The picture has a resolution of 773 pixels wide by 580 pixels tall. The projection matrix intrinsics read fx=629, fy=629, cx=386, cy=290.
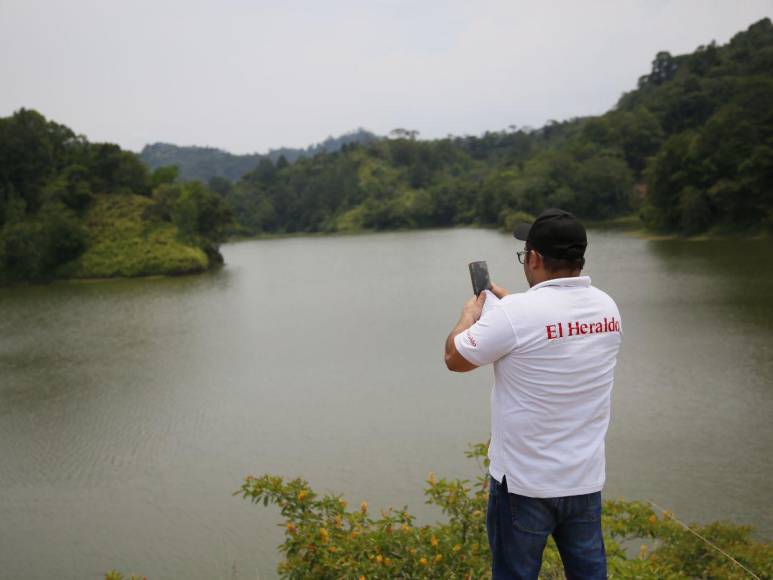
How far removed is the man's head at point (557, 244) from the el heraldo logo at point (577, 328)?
16 cm

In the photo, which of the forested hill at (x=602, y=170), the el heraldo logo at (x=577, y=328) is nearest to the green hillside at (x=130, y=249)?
the forested hill at (x=602, y=170)

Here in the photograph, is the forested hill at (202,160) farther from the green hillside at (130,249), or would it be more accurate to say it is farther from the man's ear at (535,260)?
the man's ear at (535,260)

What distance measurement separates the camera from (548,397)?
5.57ft

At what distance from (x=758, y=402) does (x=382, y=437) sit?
4.32 meters

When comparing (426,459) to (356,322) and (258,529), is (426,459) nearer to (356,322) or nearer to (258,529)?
(258,529)

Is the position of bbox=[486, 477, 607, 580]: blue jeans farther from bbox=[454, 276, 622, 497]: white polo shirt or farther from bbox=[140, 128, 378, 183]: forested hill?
bbox=[140, 128, 378, 183]: forested hill

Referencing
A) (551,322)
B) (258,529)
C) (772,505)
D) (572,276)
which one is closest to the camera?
(551,322)

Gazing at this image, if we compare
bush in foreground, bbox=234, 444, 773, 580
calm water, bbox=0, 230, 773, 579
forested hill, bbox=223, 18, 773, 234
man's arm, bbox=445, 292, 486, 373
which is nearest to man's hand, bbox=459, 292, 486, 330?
man's arm, bbox=445, 292, 486, 373

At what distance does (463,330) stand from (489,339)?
0.47 ft

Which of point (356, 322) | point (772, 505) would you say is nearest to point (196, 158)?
point (356, 322)

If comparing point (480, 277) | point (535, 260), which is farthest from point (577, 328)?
point (480, 277)

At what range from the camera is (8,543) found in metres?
5.50

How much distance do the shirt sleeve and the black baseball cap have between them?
0.76 ft

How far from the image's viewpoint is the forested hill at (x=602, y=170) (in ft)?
91.1
